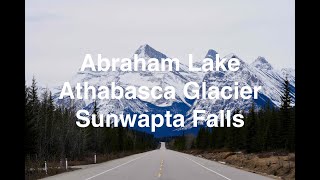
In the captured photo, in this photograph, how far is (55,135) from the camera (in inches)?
2586

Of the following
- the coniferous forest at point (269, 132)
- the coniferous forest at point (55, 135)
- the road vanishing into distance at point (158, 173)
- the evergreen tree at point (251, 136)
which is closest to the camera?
the road vanishing into distance at point (158, 173)

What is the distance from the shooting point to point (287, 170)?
27.7 m

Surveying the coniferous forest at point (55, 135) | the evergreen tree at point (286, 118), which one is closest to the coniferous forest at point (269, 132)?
the evergreen tree at point (286, 118)

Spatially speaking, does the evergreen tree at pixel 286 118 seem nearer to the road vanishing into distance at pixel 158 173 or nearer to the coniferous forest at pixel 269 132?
→ the coniferous forest at pixel 269 132

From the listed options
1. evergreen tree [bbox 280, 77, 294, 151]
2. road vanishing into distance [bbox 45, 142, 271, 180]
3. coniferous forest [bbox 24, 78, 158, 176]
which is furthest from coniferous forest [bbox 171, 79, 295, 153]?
road vanishing into distance [bbox 45, 142, 271, 180]

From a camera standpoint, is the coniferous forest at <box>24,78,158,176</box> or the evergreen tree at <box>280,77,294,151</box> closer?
the coniferous forest at <box>24,78,158,176</box>

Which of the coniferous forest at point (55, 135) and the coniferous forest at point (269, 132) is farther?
the coniferous forest at point (269, 132)

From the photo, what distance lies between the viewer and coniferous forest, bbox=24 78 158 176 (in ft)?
154

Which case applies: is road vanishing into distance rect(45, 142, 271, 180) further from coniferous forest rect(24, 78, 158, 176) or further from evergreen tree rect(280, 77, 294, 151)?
evergreen tree rect(280, 77, 294, 151)

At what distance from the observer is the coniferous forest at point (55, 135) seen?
4691 cm

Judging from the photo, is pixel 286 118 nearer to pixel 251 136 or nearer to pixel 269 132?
pixel 251 136

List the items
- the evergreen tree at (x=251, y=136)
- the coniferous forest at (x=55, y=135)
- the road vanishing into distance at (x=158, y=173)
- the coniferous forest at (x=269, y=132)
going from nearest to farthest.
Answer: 1. the road vanishing into distance at (x=158, y=173)
2. the coniferous forest at (x=55, y=135)
3. the evergreen tree at (x=251, y=136)
4. the coniferous forest at (x=269, y=132)
